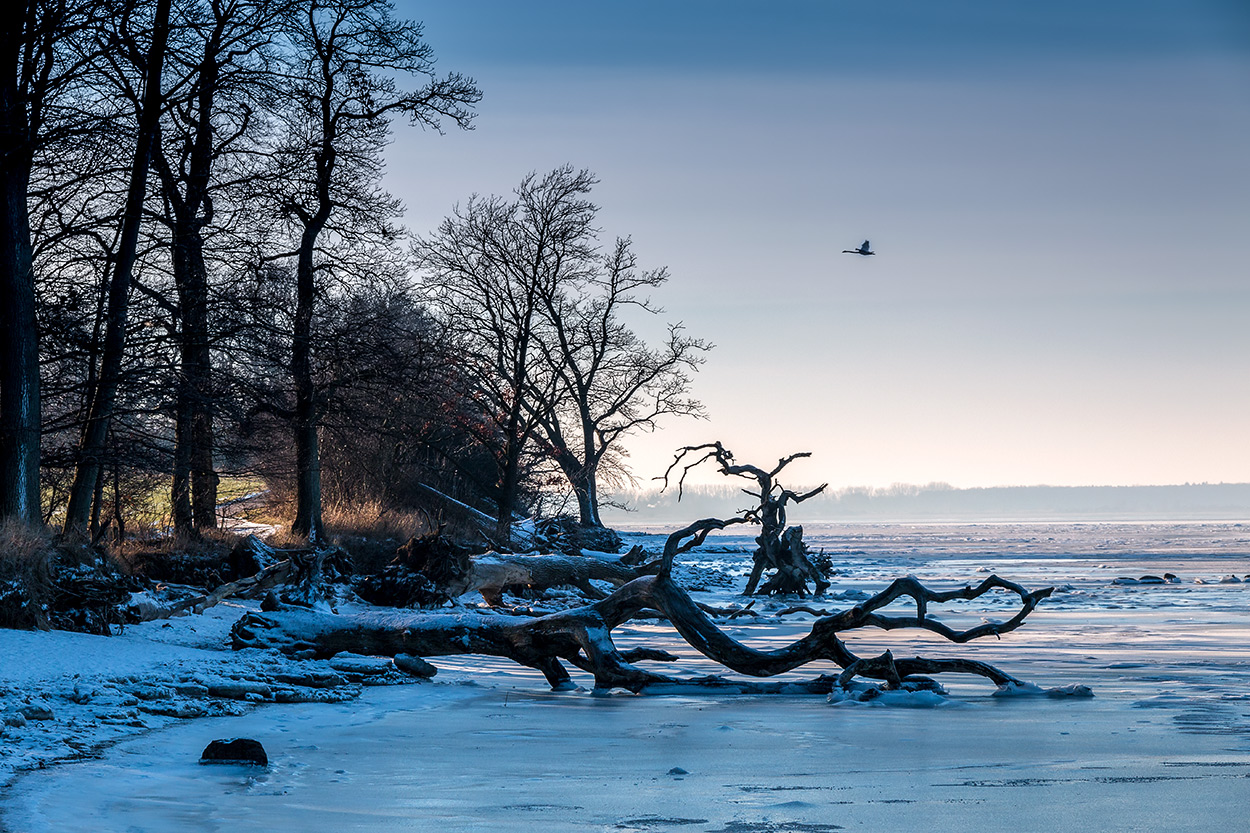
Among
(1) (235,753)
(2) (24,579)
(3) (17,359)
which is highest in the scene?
(3) (17,359)

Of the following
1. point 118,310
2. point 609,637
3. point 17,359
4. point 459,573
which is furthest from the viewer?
point 118,310

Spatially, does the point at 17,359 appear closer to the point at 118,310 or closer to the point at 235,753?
the point at 118,310

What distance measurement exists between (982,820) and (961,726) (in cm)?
257

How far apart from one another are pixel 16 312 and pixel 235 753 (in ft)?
27.9

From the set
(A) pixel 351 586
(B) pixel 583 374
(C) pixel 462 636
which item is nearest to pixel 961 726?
(C) pixel 462 636

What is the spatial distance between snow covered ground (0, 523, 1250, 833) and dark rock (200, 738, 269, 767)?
2.6 inches

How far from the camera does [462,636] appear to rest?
9.11m

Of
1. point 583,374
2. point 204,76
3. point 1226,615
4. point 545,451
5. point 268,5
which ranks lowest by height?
point 1226,615

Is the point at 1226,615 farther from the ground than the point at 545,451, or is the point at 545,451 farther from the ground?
the point at 545,451

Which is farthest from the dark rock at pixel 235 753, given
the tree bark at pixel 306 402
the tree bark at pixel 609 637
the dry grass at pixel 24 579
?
the tree bark at pixel 306 402

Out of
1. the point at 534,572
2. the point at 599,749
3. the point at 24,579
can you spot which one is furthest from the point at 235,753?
the point at 534,572

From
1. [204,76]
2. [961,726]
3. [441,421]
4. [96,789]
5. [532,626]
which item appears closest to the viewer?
[96,789]

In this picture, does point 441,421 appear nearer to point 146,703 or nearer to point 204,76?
point 204,76

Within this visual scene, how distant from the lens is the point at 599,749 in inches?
239
